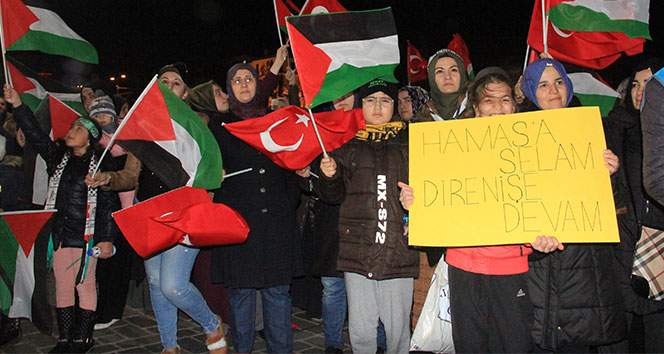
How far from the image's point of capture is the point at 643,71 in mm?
3896

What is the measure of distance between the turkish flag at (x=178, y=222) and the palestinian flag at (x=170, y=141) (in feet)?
0.48

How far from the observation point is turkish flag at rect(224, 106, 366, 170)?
3674 millimetres

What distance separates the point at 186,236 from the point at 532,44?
3.46m

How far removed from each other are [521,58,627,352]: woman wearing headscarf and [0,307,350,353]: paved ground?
6.70ft

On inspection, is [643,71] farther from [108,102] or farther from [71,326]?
[71,326]

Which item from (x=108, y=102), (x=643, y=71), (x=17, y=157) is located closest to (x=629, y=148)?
(x=643, y=71)

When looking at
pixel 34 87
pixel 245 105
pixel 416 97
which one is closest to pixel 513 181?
pixel 416 97

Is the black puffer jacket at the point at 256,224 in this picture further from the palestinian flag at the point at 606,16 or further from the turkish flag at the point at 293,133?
the palestinian flag at the point at 606,16

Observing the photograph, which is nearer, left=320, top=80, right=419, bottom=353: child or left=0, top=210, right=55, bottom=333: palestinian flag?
left=320, top=80, right=419, bottom=353: child

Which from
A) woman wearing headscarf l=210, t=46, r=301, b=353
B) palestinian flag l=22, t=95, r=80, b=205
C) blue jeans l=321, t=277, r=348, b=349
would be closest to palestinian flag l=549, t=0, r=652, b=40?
woman wearing headscarf l=210, t=46, r=301, b=353

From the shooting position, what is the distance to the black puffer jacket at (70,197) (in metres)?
4.45

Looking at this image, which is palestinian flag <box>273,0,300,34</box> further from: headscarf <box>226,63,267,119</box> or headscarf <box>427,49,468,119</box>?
headscarf <box>427,49,468,119</box>

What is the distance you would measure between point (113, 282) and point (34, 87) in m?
2.21

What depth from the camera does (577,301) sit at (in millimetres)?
3045
